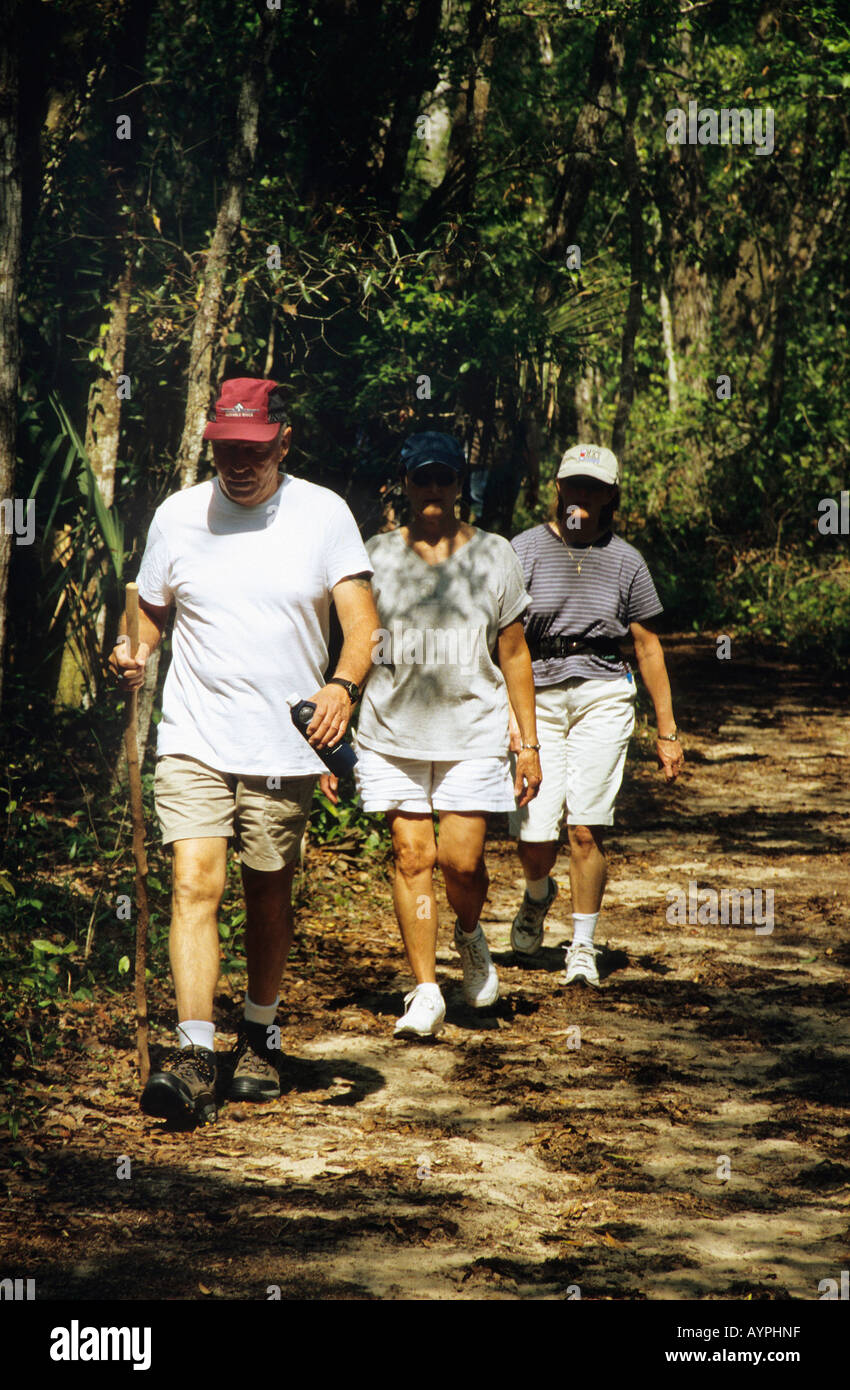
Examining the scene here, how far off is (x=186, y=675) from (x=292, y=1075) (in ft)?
4.95

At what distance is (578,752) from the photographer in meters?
6.29

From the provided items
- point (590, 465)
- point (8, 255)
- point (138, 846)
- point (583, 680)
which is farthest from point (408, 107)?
point (138, 846)

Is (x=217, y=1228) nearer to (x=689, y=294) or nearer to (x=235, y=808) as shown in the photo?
(x=235, y=808)

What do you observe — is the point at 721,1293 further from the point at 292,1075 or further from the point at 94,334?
the point at 94,334

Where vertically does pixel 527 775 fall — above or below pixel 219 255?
below

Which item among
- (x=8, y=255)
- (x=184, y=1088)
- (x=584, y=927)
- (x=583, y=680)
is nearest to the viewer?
(x=184, y=1088)

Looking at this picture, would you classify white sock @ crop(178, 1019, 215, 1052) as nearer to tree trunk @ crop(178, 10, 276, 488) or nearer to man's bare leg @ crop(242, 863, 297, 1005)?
man's bare leg @ crop(242, 863, 297, 1005)

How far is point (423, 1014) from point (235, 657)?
161 cm

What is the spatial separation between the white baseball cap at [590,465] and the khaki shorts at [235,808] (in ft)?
6.73

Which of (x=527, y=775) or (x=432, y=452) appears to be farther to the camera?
(x=527, y=775)

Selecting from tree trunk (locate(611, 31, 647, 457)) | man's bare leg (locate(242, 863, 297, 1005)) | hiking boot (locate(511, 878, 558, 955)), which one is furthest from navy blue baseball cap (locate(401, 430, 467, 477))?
tree trunk (locate(611, 31, 647, 457))

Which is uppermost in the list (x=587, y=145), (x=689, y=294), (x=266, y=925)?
(x=689, y=294)

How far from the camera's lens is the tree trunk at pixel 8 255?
5980 millimetres

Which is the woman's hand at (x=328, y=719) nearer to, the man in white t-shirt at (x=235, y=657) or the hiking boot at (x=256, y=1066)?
the man in white t-shirt at (x=235, y=657)
